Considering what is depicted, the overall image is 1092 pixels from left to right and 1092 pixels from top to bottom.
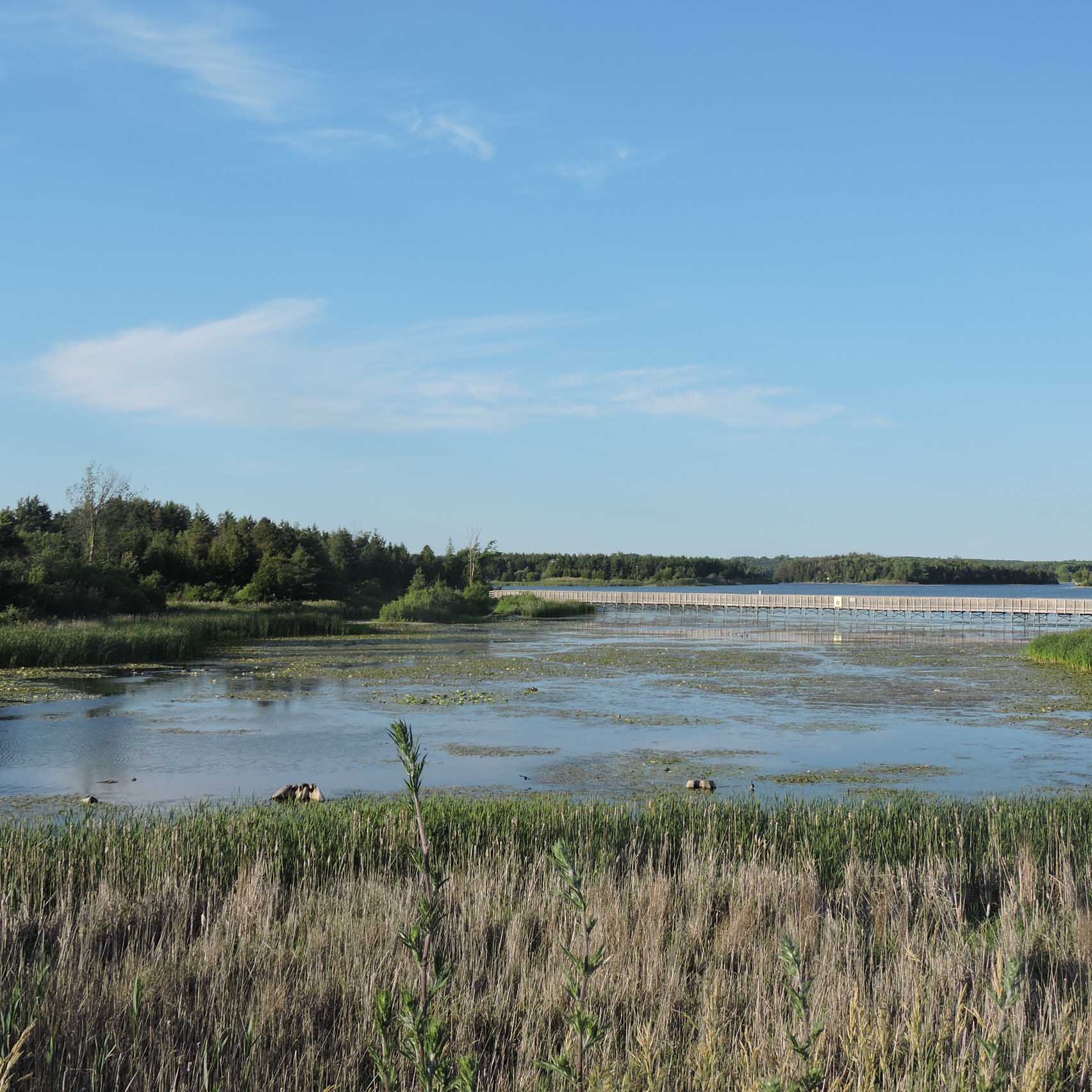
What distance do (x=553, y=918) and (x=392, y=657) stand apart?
82.4ft

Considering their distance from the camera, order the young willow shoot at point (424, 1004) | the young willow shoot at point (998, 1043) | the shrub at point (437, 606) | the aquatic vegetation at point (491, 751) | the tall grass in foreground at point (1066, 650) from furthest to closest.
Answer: the shrub at point (437, 606) → the tall grass in foreground at point (1066, 650) → the aquatic vegetation at point (491, 751) → the young willow shoot at point (998, 1043) → the young willow shoot at point (424, 1004)

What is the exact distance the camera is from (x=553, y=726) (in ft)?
56.3

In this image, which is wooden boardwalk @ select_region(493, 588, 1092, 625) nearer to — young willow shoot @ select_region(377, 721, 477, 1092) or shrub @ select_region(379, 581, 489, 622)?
shrub @ select_region(379, 581, 489, 622)

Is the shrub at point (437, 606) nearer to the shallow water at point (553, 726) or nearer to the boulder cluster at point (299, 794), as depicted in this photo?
the shallow water at point (553, 726)

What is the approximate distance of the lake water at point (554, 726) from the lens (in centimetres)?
1237

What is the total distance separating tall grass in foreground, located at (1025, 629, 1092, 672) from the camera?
27797 millimetres

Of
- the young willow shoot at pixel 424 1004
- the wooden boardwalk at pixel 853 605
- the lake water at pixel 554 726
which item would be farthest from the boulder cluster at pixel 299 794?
the wooden boardwalk at pixel 853 605

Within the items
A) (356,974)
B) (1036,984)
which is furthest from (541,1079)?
(1036,984)

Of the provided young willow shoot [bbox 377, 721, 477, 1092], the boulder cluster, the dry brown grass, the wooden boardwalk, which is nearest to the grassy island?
the dry brown grass

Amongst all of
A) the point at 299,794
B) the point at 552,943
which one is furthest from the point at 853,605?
the point at 552,943

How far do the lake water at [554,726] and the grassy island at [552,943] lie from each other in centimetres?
352

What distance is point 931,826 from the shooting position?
816 centimetres

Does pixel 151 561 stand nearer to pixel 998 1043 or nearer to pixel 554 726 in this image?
pixel 554 726

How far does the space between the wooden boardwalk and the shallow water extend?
2799 centimetres
